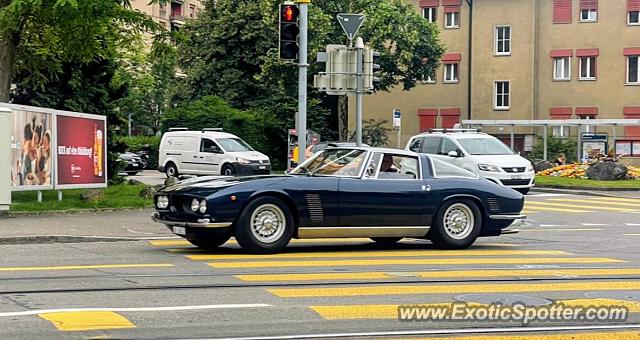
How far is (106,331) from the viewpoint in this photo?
775 centimetres

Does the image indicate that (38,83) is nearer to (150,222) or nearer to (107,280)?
(150,222)

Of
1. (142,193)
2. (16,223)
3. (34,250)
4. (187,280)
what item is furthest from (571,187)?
(187,280)

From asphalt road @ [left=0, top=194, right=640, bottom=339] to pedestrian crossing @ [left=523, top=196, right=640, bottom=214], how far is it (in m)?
8.04

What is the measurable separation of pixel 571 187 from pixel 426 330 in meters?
26.7

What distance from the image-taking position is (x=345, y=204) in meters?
13.8

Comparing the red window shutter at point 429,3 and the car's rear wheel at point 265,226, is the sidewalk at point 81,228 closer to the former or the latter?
the car's rear wheel at point 265,226

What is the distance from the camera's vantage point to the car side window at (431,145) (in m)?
29.2

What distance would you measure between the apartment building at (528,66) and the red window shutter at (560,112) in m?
0.06

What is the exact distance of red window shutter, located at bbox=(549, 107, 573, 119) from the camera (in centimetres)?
5869

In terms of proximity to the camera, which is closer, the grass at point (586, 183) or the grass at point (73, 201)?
the grass at point (73, 201)

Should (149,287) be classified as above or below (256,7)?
below

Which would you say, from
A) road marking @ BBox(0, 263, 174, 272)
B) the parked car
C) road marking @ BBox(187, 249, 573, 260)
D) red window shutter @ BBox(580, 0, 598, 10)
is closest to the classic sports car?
road marking @ BBox(187, 249, 573, 260)

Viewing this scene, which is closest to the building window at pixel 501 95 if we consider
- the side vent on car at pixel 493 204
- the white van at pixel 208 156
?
the white van at pixel 208 156

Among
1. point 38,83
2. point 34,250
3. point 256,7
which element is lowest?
point 34,250
